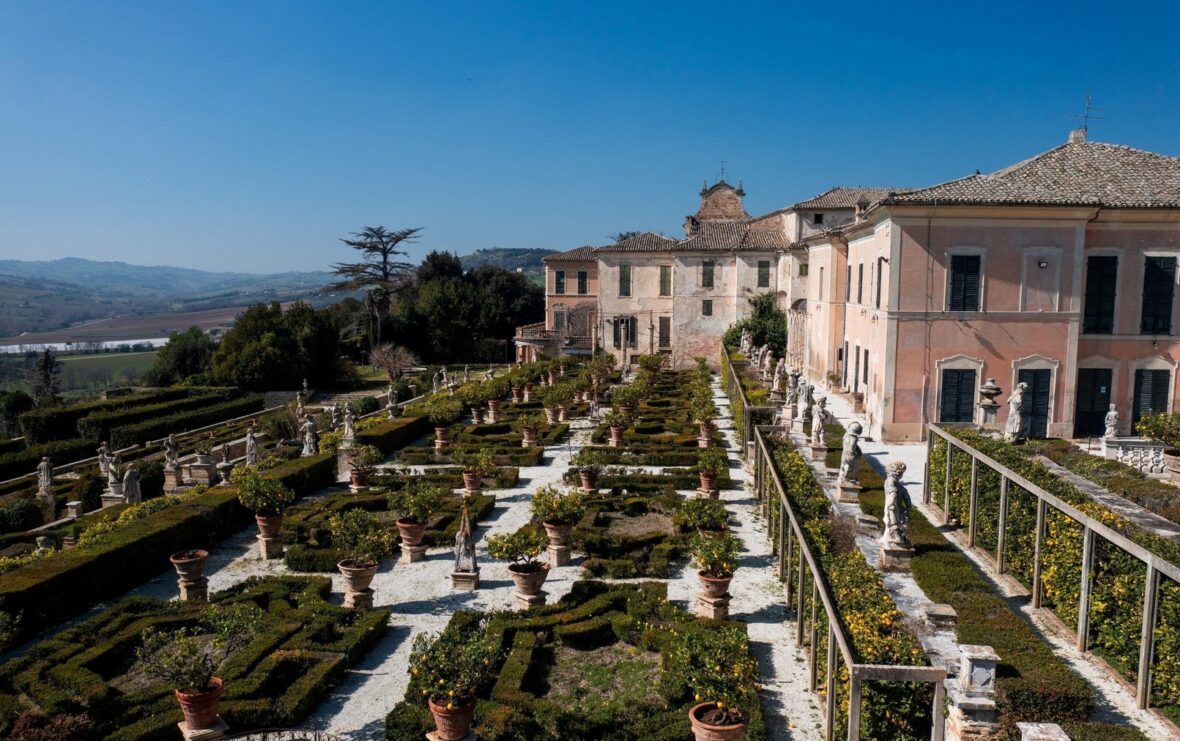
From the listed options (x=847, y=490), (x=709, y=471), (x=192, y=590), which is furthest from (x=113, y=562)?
(x=847, y=490)

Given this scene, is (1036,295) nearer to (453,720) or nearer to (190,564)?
(453,720)

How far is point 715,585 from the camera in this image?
13086 mm

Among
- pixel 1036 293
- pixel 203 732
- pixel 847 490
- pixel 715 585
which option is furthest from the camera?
pixel 1036 293

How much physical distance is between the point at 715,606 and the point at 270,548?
31.3 ft

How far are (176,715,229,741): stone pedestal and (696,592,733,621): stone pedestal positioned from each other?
23.4 ft

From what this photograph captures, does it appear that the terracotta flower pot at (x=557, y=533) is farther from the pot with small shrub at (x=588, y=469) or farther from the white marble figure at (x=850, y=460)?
the white marble figure at (x=850, y=460)

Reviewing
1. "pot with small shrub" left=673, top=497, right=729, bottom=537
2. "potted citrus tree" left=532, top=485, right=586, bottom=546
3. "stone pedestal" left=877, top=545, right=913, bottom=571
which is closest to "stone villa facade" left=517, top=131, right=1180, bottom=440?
"pot with small shrub" left=673, top=497, right=729, bottom=537

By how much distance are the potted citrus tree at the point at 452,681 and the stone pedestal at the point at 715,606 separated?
15.0 feet

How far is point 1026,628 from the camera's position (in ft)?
37.0

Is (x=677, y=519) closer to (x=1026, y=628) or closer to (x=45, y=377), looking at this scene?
(x=1026, y=628)

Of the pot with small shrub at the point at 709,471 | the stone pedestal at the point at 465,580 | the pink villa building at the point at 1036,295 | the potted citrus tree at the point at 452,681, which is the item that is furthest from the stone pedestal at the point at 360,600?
the pink villa building at the point at 1036,295

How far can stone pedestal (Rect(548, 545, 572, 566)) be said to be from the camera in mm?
16281

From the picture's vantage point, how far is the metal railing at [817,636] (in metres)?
8.23

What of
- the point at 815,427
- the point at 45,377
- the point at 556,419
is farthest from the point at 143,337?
the point at 815,427
